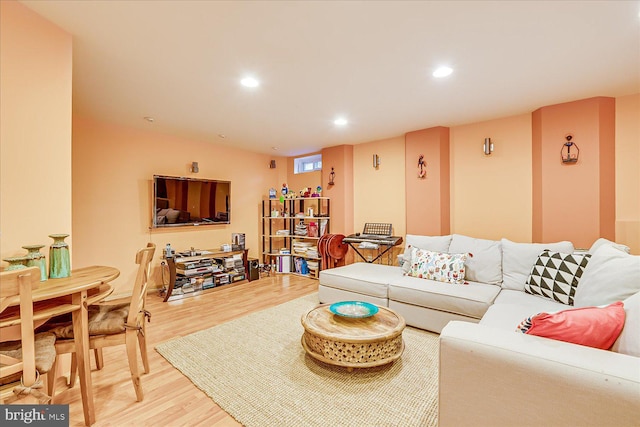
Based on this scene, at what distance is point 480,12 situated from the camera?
161cm

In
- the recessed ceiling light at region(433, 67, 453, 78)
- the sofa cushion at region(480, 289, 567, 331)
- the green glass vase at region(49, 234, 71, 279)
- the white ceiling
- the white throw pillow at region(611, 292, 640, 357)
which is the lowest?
the sofa cushion at region(480, 289, 567, 331)

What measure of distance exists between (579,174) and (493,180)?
83cm

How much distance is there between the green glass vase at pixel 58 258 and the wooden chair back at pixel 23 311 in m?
0.50

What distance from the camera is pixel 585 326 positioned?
3.58ft

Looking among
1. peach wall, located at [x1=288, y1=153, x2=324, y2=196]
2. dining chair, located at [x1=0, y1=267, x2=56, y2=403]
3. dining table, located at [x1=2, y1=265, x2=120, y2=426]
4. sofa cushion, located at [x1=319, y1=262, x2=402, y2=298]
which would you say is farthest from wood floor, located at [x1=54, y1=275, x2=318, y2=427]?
peach wall, located at [x1=288, y1=153, x2=324, y2=196]

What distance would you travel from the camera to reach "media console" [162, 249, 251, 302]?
3830mm

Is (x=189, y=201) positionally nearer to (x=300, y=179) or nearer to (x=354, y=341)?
(x=300, y=179)

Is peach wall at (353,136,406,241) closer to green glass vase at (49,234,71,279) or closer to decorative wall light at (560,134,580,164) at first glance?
decorative wall light at (560,134,580,164)

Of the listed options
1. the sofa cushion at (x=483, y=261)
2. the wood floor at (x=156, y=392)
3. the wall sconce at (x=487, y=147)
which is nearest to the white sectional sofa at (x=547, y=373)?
the sofa cushion at (x=483, y=261)

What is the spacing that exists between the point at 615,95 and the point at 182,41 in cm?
396

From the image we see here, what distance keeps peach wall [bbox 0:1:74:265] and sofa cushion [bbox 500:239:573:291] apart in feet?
11.9

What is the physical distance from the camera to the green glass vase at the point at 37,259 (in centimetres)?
153

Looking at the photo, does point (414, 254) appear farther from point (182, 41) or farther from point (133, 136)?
point (133, 136)

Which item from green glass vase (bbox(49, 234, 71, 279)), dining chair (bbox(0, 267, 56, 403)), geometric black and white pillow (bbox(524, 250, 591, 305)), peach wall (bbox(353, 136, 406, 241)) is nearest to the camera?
dining chair (bbox(0, 267, 56, 403))
